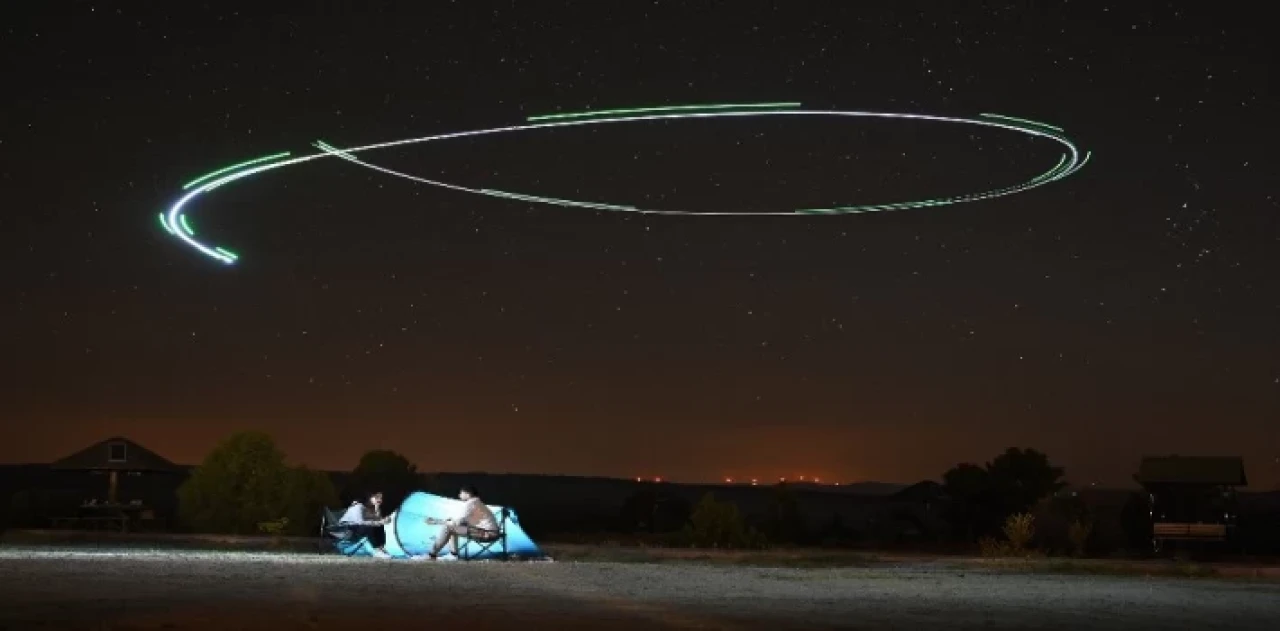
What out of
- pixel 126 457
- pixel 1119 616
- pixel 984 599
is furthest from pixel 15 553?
pixel 1119 616

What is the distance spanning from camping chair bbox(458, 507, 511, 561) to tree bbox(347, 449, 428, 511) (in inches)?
641

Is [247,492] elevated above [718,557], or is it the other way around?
[247,492]

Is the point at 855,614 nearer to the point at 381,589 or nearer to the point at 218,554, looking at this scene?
the point at 381,589

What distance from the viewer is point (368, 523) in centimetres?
2747

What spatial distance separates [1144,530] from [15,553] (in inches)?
1025

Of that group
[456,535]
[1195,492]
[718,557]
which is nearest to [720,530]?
[718,557]

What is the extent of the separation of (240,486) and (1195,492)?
20826 millimetres

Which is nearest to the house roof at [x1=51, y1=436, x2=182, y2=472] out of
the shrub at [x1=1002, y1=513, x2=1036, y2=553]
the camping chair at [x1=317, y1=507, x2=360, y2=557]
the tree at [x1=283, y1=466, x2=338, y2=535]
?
the tree at [x1=283, y1=466, x2=338, y2=535]

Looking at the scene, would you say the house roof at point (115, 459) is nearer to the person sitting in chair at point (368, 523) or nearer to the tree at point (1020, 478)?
the person sitting in chair at point (368, 523)

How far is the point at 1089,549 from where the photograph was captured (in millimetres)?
34438

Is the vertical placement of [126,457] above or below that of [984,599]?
above

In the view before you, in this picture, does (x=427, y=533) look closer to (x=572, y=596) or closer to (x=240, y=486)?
(x=240, y=486)

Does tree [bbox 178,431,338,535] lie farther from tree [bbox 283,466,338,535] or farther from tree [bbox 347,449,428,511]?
tree [bbox 347,449,428,511]

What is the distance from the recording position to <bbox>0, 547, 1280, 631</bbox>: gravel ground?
1360cm
